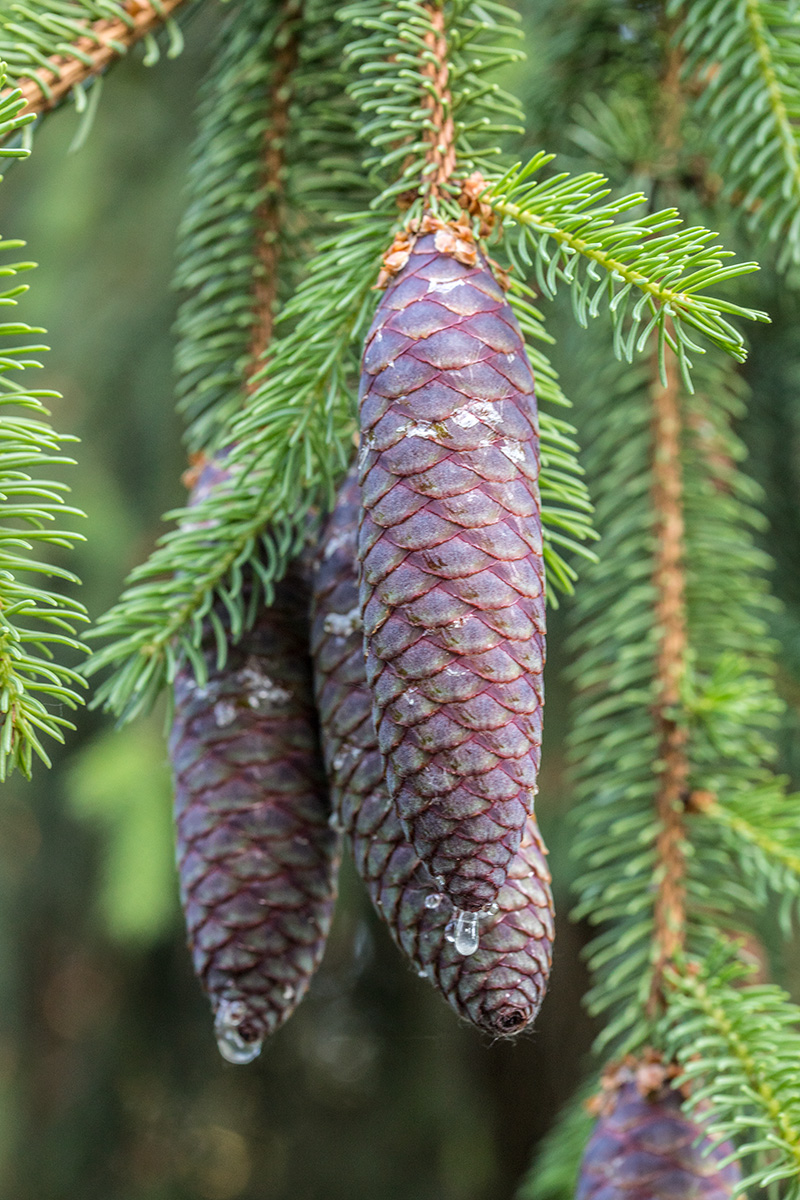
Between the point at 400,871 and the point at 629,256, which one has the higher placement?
the point at 629,256

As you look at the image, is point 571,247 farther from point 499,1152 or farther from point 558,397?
point 499,1152

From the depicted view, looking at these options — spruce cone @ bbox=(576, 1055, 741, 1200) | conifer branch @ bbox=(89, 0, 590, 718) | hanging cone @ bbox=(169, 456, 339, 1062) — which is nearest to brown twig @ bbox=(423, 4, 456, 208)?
conifer branch @ bbox=(89, 0, 590, 718)

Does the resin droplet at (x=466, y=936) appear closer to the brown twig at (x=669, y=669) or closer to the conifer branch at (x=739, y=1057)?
the conifer branch at (x=739, y=1057)

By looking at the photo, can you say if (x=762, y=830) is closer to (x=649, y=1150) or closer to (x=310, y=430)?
(x=649, y=1150)

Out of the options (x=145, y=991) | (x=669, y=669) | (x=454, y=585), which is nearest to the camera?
(x=454, y=585)

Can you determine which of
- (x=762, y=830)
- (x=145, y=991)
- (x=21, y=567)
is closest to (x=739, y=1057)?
(x=762, y=830)

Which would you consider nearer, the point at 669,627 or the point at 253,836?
the point at 253,836

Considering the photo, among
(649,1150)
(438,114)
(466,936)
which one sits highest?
(438,114)
